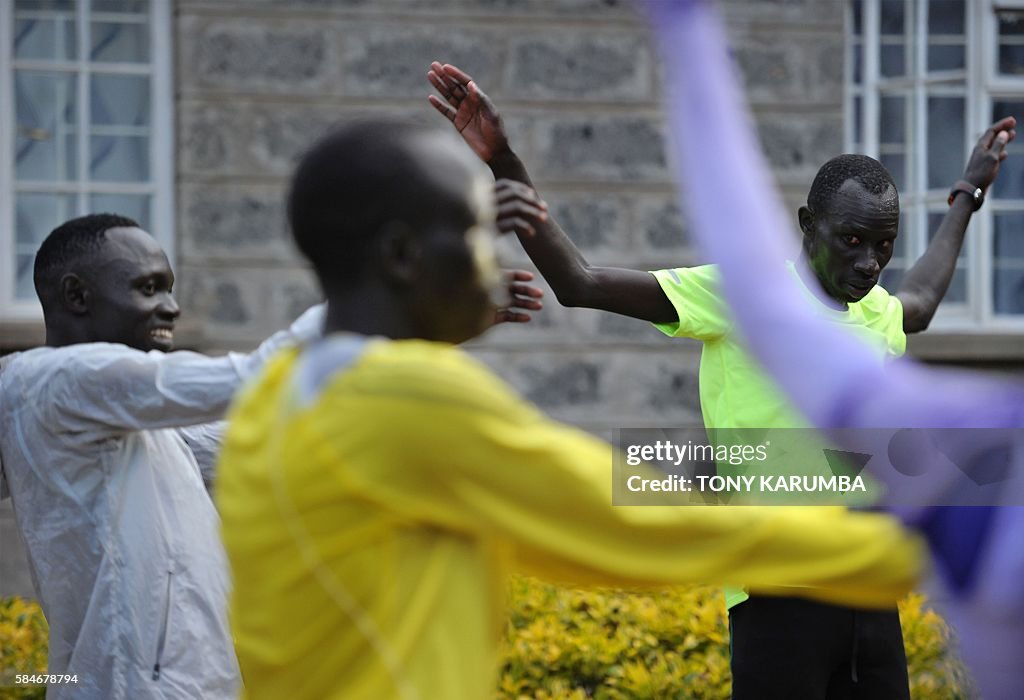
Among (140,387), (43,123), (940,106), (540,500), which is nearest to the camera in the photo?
(540,500)

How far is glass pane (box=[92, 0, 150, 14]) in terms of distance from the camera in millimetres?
8031

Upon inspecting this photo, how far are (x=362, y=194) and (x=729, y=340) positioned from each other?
7.11ft

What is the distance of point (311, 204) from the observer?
196 centimetres

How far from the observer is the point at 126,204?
26.4ft

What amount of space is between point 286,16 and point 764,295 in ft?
21.3

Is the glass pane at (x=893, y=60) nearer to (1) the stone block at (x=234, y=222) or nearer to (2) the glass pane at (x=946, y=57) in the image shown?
(2) the glass pane at (x=946, y=57)

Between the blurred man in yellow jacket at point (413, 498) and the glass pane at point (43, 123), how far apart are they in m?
6.43

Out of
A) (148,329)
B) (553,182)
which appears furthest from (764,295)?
(553,182)

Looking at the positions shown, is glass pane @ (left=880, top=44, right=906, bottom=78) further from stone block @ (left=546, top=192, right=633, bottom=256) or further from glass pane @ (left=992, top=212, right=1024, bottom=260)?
stone block @ (left=546, top=192, right=633, bottom=256)

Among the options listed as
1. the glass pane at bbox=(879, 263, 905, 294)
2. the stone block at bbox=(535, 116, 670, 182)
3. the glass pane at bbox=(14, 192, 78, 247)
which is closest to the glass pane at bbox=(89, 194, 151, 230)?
the glass pane at bbox=(14, 192, 78, 247)

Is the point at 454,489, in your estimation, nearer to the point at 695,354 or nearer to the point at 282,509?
the point at 282,509

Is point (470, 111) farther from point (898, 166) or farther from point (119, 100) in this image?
point (898, 166)

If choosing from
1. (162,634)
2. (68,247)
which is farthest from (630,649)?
(68,247)

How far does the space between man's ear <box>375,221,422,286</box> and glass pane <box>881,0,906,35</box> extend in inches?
284
